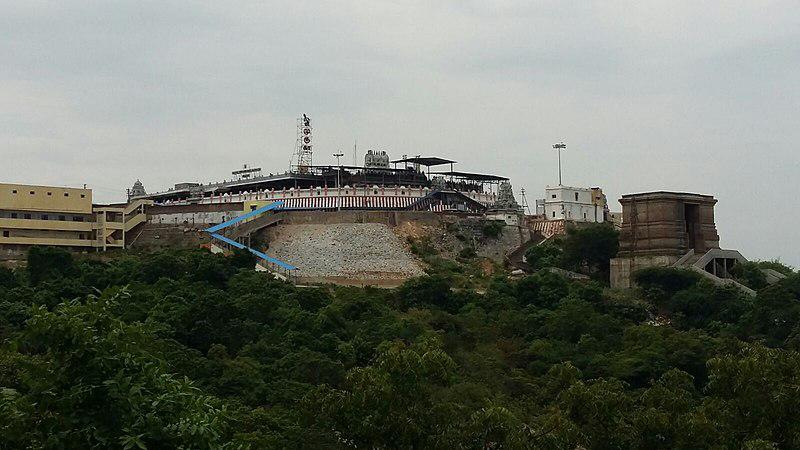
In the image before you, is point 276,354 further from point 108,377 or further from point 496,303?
point 108,377

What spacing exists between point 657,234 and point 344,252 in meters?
17.9

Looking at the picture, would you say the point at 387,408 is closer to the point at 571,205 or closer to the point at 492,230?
the point at 492,230

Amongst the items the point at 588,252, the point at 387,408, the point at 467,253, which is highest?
the point at 467,253

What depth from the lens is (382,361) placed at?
27891 mm

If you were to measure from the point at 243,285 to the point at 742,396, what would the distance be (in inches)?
1225

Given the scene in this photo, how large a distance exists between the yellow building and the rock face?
1004cm

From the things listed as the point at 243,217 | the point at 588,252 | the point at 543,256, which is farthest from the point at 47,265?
the point at 588,252

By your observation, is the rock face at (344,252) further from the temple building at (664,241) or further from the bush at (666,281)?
the bush at (666,281)

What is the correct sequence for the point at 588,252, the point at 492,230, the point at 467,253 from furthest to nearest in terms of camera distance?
the point at 492,230, the point at 467,253, the point at 588,252

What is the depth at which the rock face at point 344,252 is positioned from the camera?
66625 mm
